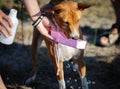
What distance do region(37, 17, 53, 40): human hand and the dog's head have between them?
109 millimetres

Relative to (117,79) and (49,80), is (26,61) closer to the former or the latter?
(49,80)

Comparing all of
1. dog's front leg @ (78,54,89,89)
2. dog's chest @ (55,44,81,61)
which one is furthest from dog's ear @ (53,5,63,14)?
dog's front leg @ (78,54,89,89)

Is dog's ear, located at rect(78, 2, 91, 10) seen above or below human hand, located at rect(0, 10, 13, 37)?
below

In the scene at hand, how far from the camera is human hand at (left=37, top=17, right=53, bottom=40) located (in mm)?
3757

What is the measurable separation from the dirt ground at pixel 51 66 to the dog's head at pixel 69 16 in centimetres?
112

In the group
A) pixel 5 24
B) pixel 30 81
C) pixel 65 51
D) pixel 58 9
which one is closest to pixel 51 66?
pixel 30 81

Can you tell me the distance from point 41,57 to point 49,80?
61cm

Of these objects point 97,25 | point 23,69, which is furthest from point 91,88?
point 97,25

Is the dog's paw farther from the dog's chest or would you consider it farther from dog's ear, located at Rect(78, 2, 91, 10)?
dog's ear, located at Rect(78, 2, 91, 10)

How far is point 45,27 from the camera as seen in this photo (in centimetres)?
386

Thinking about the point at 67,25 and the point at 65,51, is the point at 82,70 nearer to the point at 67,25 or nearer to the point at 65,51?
the point at 65,51

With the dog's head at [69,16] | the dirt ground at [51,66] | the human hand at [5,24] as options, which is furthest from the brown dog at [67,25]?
the human hand at [5,24]

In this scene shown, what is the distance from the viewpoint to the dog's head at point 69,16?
3.76m

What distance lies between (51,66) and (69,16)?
1608mm
